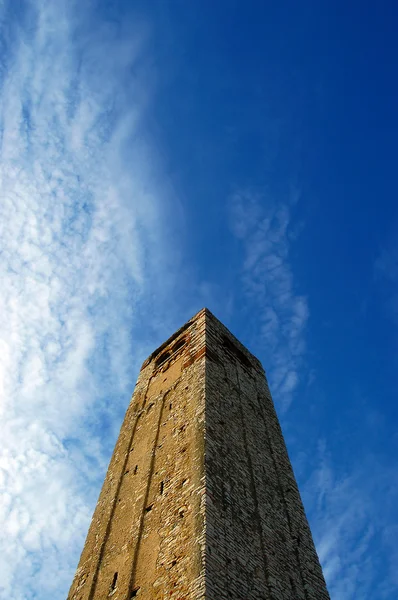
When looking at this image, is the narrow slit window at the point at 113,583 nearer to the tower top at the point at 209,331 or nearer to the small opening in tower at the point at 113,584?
the small opening in tower at the point at 113,584

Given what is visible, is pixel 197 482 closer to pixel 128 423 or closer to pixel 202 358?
pixel 202 358

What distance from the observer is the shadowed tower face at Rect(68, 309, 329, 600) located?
8422mm

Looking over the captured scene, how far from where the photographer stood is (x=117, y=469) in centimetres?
1316

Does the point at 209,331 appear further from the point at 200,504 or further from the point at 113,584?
the point at 113,584

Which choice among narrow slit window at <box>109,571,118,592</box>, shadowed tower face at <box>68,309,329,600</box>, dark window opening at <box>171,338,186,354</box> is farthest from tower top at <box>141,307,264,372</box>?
narrow slit window at <box>109,571,118,592</box>

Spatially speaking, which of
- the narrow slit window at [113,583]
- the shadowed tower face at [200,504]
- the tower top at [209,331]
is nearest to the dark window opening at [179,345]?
the tower top at [209,331]

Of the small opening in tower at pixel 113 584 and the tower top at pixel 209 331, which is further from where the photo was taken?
the tower top at pixel 209 331

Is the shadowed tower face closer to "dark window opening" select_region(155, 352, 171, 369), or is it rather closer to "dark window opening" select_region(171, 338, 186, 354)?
"dark window opening" select_region(171, 338, 186, 354)

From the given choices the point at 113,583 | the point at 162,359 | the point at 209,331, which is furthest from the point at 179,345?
the point at 113,583

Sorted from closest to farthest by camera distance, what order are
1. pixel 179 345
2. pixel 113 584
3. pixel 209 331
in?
pixel 113 584
pixel 209 331
pixel 179 345

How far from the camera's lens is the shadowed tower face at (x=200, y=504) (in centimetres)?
842

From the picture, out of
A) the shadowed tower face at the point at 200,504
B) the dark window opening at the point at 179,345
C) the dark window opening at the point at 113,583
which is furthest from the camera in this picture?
the dark window opening at the point at 179,345

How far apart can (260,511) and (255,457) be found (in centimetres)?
181

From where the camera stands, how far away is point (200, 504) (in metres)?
8.98
